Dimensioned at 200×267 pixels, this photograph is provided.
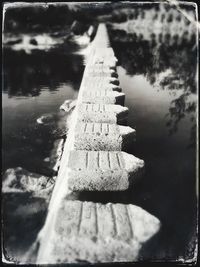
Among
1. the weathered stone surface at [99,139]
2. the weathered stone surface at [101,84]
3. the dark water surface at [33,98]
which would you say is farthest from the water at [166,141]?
the dark water surface at [33,98]

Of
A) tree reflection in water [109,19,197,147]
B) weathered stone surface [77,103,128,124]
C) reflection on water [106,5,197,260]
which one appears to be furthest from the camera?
tree reflection in water [109,19,197,147]

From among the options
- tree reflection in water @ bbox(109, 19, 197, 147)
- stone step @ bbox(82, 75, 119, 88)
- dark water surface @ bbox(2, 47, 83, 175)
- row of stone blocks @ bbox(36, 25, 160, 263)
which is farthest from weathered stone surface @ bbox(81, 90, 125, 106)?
tree reflection in water @ bbox(109, 19, 197, 147)

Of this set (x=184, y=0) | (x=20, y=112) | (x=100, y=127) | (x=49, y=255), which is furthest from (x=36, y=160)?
(x=184, y=0)

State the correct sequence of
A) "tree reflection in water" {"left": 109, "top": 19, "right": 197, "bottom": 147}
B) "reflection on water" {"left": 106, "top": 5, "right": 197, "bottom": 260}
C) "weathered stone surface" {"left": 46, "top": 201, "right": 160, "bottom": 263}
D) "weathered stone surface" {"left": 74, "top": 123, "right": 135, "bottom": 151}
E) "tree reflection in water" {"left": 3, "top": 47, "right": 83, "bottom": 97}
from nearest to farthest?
1. "weathered stone surface" {"left": 46, "top": 201, "right": 160, "bottom": 263}
2. "reflection on water" {"left": 106, "top": 5, "right": 197, "bottom": 260}
3. "weathered stone surface" {"left": 74, "top": 123, "right": 135, "bottom": 151}
4. "tree reflection in water" {"left": 109, "top": 19, "right": 197, "bottom": 147}
5. "tree reflection in water" {"left": 3, "top": 47, "right": 83, "bottom": 97}

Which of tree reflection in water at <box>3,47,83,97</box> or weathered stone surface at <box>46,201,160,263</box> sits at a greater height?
tree reflection in water at <box>3,47,83,97</box>

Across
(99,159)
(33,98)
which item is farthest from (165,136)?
(33,98)

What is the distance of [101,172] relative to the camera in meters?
1.76

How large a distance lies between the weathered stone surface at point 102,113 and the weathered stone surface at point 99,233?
94 cm

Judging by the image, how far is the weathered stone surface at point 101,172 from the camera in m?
1.76

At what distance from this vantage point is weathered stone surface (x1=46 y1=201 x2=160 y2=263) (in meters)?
1.31

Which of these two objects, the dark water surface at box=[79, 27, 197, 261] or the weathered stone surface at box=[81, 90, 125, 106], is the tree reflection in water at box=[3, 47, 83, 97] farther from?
the weathered stone surface at box=[81, 90, 125, 106]

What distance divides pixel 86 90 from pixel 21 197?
1.25 m

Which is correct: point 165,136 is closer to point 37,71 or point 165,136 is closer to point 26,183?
point 26,183

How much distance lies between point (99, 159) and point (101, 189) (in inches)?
7.0
